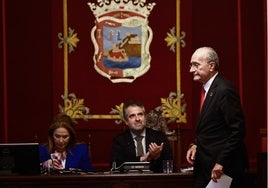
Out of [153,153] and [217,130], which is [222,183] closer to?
[217,130]

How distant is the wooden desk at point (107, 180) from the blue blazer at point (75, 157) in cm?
63

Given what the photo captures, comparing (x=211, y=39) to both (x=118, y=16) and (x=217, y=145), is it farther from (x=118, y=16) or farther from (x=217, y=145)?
(x=217, y=145)

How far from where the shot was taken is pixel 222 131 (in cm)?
448

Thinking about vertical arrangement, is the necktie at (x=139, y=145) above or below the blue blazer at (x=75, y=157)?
above

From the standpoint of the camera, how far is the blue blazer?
579 cm

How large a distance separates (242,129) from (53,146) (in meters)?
2.13

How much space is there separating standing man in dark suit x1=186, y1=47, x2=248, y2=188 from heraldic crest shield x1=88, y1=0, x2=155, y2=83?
2.35 metres

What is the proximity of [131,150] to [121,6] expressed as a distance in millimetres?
1976

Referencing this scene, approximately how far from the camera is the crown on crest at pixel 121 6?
698 centimetres

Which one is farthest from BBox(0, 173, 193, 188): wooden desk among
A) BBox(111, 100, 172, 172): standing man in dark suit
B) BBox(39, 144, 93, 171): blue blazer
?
BBox(39, 144, 93, 171): blue blazer

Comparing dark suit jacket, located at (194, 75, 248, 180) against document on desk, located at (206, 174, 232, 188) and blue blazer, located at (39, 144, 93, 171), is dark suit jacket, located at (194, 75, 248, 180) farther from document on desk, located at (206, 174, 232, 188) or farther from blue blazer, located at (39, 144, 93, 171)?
blue blazer, located at (39, 144, 93, 171)

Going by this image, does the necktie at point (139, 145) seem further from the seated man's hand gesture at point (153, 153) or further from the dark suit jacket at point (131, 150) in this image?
the seated man's hand gesture at point (153, 153)

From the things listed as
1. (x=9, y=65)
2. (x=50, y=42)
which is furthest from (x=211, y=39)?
(x=9, y=65)

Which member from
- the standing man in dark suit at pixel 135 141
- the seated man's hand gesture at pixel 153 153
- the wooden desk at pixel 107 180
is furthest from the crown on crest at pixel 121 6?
the wooden desk at pixel 107 180
